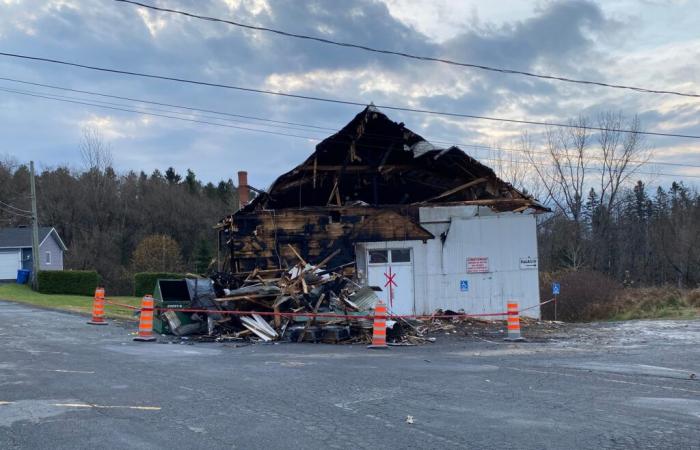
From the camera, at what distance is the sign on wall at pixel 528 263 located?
22234 mm

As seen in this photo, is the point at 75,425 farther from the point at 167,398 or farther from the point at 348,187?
the point at 348,187

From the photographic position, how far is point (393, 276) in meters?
22.1

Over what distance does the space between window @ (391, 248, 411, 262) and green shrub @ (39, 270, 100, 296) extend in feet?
94.0

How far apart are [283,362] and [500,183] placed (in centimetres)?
1271

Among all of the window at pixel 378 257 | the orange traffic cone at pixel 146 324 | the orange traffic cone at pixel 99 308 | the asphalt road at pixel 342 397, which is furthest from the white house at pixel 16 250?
the asphalt road at pixel 342 397

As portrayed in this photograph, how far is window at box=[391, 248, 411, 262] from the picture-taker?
2222 cm

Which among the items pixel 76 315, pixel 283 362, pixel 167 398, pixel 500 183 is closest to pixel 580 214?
pixel 500 183

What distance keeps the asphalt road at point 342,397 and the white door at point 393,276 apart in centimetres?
681

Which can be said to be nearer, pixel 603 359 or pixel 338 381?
pixel 338 381

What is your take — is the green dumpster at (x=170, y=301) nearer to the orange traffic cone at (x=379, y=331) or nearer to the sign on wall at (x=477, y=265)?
the orange traffic cone at (x=379, y=331)

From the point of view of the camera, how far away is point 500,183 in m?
22.6

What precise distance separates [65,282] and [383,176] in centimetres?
2856

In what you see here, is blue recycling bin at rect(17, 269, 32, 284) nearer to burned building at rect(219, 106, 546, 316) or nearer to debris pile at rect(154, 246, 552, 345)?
burned building at rect(219, 106, 546, 316)

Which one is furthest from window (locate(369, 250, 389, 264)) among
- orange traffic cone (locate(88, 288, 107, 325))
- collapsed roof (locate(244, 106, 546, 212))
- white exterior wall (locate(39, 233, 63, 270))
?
white exterior wall (locate(39, 233, 63, 270))
